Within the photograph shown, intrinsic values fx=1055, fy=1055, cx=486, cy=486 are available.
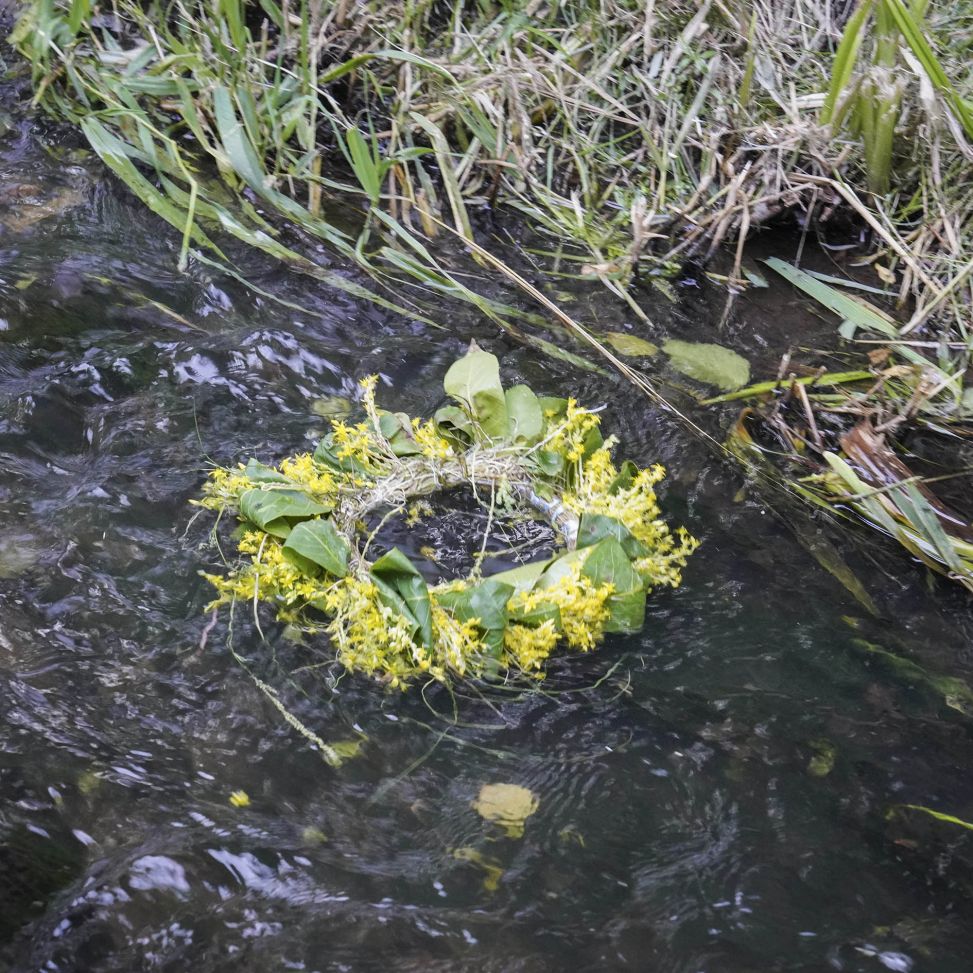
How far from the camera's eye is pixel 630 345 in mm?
2732

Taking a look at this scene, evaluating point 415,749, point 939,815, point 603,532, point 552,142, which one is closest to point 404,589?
point 415,749

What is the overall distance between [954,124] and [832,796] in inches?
85.7

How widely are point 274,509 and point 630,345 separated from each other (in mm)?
1207

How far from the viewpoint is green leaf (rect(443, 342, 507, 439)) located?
2.17 meters

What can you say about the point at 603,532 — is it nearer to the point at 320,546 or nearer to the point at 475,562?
the point at 475,562

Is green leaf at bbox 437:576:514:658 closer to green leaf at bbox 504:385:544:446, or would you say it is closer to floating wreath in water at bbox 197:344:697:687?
floating wreath in water at bbox 197:344:697:687

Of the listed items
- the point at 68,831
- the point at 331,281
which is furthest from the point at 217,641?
the point at 331,281

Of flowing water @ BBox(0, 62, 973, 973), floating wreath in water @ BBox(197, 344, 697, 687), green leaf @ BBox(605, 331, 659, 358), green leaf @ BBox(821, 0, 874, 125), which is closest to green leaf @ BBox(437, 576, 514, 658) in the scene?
floating wreath in water @ BBox(197, 344, 697, 687)

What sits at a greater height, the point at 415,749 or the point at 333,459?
the point at 333,459

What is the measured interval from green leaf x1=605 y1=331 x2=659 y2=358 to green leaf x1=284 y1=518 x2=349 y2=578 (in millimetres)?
1132

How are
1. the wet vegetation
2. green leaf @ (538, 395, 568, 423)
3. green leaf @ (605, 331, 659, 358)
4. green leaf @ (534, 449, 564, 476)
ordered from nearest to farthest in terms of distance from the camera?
green leaf @ (534, 449, 564, 476), green leaf @ (538, 395, 568, 423), green leaf @ (605, 331, 659, 358), the wet vegetation

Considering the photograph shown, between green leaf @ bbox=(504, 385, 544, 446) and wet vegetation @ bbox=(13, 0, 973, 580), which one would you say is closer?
green leaf @ bbox=(504, 385, 544, 446)

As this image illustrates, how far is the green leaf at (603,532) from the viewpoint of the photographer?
6.27 ft

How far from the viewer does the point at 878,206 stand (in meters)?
3.01
